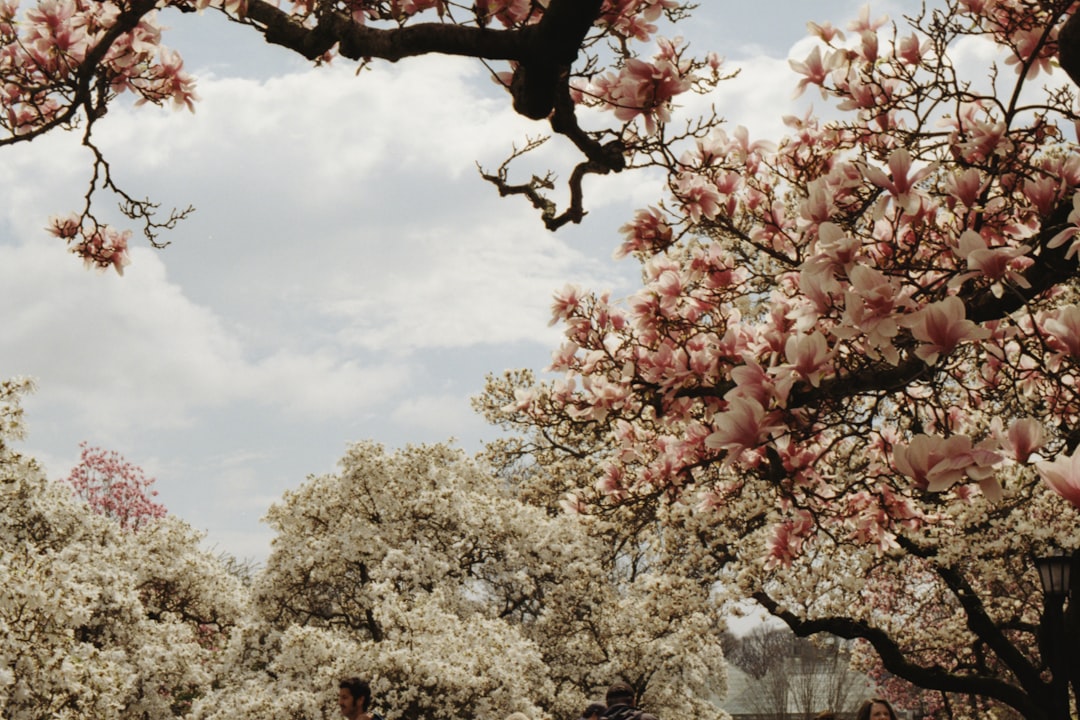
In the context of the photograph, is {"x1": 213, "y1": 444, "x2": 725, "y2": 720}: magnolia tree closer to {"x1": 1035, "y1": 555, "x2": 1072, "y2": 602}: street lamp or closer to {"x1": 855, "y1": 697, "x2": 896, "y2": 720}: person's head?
{"x1": 1035, "y1": 555, "x2": 1072, "y2": 602}: street lamp

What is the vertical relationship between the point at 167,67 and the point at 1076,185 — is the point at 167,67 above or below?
above

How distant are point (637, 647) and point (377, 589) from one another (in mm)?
5398

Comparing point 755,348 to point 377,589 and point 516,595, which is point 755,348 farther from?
point 516,595

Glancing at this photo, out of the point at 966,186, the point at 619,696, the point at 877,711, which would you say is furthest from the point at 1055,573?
the point at 966,186

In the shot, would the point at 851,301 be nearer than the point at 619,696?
Yes

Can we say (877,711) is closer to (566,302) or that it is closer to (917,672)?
(566,302)

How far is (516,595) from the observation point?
16.1 metres

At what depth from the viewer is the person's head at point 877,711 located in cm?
576

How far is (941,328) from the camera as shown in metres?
2.42

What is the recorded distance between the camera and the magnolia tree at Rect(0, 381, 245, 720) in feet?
25.9

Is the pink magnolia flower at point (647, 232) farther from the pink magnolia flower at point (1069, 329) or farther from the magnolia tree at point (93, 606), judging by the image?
the magnolia tree at point (93, 606)

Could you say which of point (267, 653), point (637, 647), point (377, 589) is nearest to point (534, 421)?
point (377, 589)

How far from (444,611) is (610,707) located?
286 inches

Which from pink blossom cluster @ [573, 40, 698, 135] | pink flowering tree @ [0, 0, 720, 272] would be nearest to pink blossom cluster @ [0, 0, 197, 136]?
pink flowering tree @ [0, 0, 720, 272]
